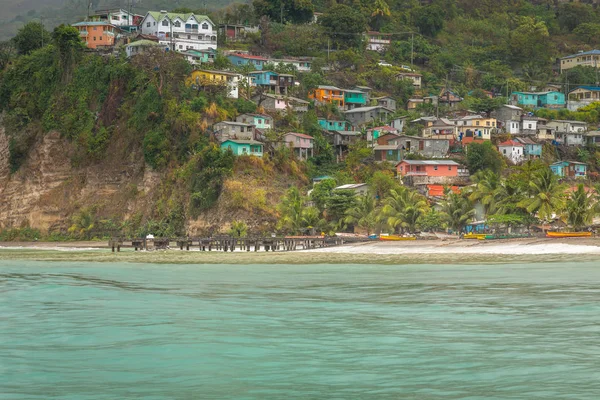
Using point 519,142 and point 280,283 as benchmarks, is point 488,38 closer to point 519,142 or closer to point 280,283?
point 519,142

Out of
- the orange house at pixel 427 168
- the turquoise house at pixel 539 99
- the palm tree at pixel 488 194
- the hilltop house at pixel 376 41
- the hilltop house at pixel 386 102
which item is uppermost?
the hilltop house at pixel 376 41

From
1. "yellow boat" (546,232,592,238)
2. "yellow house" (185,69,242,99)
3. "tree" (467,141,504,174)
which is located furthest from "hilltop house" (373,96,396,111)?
"yellow boat" (546,232,592,238)

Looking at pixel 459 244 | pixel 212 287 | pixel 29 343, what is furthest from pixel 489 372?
pixel 459 244

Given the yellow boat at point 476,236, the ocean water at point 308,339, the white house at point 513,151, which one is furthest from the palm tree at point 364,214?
the ocean water at point 308,339

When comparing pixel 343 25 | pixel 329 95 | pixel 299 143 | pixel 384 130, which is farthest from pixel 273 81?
pixel 343 25

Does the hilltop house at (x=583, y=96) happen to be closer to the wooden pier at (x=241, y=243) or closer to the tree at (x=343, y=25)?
the tree at (x=343, y=25)

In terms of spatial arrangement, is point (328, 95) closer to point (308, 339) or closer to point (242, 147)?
point (242, 147)
